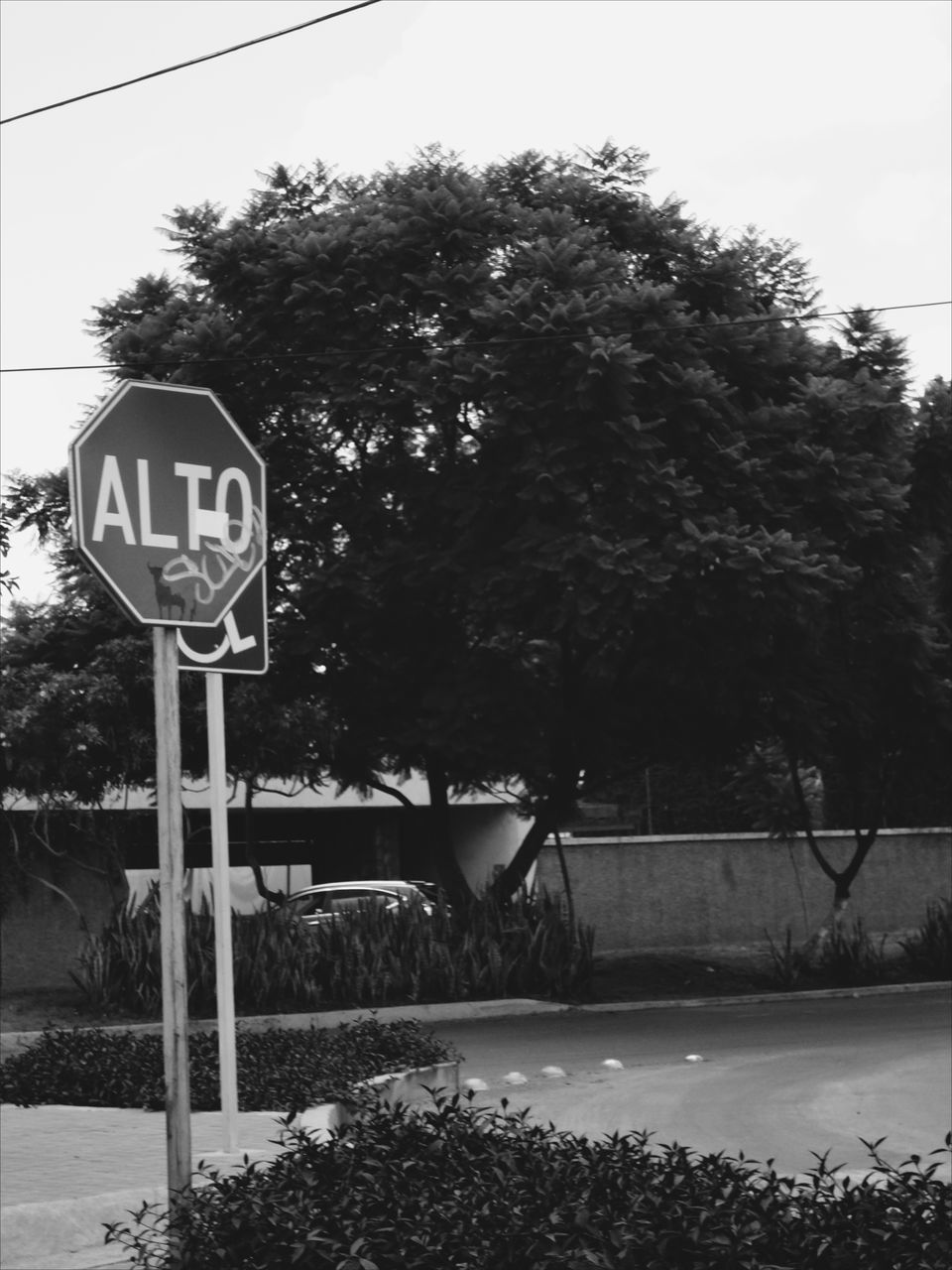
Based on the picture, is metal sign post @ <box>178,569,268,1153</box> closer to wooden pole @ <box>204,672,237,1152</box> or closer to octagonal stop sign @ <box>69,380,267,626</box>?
wooden pole @ <box>204,672,237,1152</box>

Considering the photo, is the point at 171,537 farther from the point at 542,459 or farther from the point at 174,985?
the point at 542,459

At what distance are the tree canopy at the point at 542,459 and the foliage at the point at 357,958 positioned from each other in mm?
2020

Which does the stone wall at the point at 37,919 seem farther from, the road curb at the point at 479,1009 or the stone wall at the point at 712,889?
the stone wall at the point at 712,889

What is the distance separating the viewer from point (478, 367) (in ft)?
60.4

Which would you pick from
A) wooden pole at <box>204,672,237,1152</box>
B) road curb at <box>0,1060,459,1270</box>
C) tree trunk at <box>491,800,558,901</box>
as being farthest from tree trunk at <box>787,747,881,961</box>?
road curb at <box>0,1060,459,1270</box>

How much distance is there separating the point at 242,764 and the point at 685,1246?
1967 cm

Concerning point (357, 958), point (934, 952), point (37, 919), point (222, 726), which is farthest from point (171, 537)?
point (37, 919)

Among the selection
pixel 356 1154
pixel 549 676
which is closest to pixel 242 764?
pixel 549 676

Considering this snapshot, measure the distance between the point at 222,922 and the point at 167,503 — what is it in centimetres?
390

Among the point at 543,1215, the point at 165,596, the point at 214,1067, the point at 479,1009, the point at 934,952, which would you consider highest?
the point at 165,596

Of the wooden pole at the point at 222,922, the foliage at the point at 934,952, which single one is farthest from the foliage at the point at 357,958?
the wooden pole at the point at 222,922

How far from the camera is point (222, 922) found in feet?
26.1

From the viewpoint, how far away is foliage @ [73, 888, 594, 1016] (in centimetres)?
1977

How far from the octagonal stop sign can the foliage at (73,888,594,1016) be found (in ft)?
48.1
